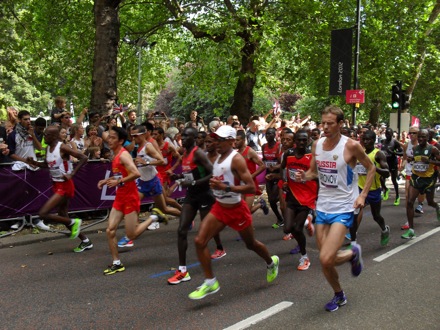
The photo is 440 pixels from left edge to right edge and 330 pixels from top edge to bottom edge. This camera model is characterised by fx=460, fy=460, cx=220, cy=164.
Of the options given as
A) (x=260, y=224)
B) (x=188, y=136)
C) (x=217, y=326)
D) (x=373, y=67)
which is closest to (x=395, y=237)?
(x=260, y=224)

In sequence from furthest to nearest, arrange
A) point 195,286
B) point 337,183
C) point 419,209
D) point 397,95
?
point 397,95 → point 419,209 → point 195,286 → point 337,183

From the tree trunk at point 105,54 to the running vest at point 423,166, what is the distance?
7.26 metres

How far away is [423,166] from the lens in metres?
8.45

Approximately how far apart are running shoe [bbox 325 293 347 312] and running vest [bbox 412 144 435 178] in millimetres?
4482

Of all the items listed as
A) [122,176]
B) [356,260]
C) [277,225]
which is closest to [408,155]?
[277,225]

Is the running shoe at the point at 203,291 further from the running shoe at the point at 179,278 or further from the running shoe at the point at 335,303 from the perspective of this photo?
the running shoe at the point at 335,303

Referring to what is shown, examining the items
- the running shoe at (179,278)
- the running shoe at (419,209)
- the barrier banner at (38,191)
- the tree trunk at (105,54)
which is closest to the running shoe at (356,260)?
the running shoe at (179,278)

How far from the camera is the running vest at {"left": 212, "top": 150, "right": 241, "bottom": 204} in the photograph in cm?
491

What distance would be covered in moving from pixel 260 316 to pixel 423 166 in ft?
17.6

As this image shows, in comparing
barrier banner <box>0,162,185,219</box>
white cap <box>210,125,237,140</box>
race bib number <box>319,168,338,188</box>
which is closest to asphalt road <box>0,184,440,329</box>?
barrier banner <box>0,162,185,219</box>

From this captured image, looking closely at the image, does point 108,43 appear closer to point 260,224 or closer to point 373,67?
point 260,224

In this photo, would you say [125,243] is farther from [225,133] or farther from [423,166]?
[423,166]

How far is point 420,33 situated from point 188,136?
1842 centimetres

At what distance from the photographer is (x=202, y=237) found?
16.2ft
